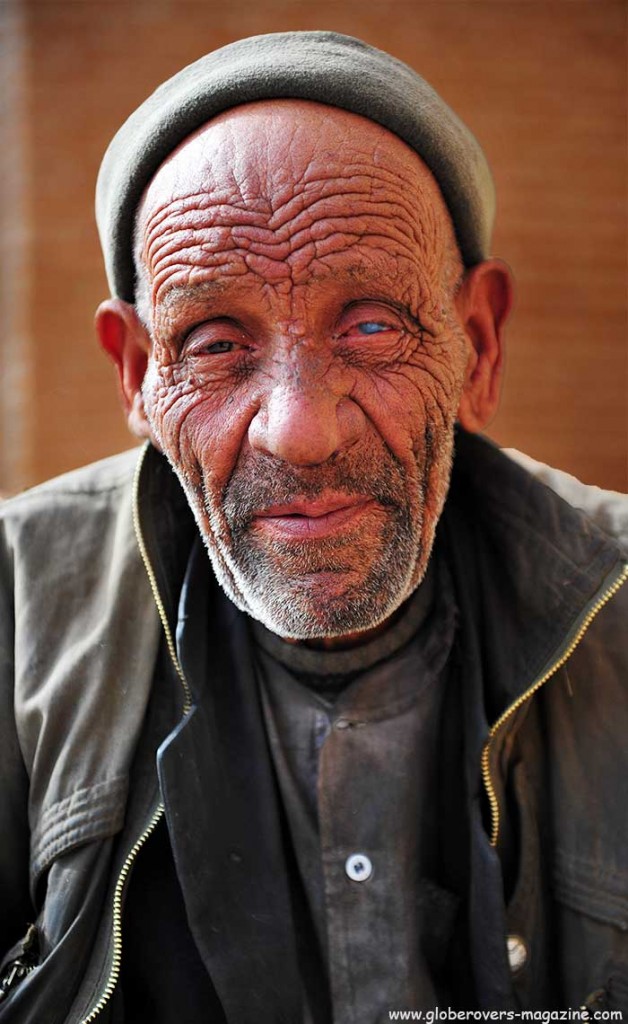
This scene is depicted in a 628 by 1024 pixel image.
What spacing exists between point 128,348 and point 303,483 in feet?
2.01

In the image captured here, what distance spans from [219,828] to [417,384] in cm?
90

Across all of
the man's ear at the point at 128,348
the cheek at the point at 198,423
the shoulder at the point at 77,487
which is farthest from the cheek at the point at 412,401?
the shoulder at the point at 77,487

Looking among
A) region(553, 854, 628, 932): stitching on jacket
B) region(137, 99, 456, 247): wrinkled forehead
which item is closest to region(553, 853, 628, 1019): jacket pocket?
region(553, 854, 628, 932): stitching on jacket

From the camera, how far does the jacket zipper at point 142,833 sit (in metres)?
1.81

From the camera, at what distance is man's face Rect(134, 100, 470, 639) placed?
1.82 metres

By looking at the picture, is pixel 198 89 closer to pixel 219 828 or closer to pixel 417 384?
pixel 417 384

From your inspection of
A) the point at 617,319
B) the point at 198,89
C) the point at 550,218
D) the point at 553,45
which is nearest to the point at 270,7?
the point at 553,45

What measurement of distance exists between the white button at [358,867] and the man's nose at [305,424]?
731 mm

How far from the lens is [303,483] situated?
181 cm

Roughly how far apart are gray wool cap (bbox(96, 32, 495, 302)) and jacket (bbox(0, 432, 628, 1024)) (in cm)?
48

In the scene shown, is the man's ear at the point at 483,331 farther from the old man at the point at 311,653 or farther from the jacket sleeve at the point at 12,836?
the jacket sleeve at the point at 12,836

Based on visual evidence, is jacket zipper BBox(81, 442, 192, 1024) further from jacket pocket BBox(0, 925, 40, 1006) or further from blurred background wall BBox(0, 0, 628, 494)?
blurred background wall BBox(0, 0, 628, 494)

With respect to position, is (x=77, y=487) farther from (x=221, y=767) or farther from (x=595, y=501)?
(x=595, y=501)

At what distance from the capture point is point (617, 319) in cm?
451
